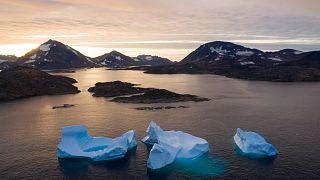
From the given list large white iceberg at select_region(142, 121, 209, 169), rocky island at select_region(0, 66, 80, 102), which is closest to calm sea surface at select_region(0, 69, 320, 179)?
large white iceberg at select_region(142, 121, 209, 169)

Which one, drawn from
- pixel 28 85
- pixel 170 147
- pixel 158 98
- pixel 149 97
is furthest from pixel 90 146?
pixel 28 85

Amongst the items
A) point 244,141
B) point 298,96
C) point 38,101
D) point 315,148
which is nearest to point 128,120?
point 244,141

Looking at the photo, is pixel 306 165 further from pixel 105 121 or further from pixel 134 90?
pixel 134 90

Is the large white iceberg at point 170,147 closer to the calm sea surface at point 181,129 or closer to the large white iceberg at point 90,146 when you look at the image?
the calm sea surface at point 181,129

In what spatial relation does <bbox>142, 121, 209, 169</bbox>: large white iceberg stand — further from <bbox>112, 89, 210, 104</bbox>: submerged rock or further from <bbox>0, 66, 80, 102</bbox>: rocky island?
<bbox>0, 66, 80, 102</bbox>: rocky island

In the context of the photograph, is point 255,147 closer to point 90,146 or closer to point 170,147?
point 170,147
